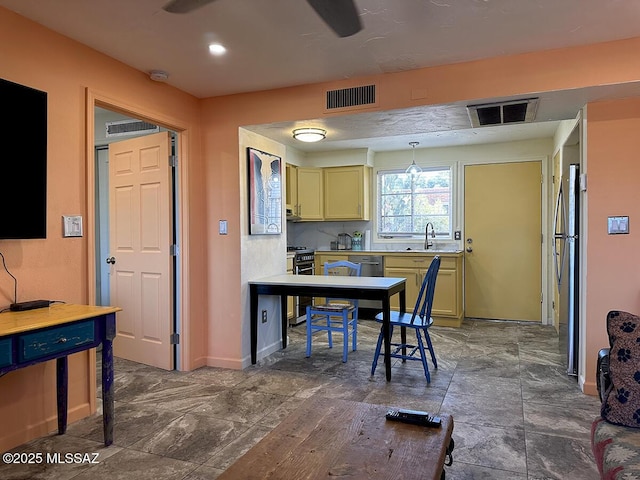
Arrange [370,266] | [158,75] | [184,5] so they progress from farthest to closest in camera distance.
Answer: [370,266] < [158,75] < [184,5]

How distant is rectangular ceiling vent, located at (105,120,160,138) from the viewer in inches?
165

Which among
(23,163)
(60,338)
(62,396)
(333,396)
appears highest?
(23,163)

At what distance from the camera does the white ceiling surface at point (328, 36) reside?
7.39 ft

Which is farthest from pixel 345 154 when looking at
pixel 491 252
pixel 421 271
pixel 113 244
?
pixel 113 244

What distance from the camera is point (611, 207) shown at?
116 inches

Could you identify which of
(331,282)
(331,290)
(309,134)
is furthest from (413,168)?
(331,290)

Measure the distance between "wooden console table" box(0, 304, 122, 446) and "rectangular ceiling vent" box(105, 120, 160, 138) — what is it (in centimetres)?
233

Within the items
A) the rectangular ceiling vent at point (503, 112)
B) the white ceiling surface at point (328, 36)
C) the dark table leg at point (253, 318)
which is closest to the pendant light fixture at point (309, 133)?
the white ceiling surface at point (328, 36)

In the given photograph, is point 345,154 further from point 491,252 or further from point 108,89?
point 108,89

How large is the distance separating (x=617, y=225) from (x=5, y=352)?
3.57m

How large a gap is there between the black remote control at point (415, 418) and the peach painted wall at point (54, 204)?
6.60ft

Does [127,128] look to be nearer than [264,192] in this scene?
No

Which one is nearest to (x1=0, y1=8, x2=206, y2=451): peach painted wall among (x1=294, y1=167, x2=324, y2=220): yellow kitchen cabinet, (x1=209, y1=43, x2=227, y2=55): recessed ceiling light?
(x1=209, y1=43, x2=227, y2=55): recessed ceiling light

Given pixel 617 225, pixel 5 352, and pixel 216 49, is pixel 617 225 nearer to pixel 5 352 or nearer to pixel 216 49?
pixel 216 49
